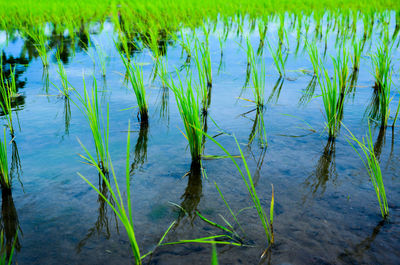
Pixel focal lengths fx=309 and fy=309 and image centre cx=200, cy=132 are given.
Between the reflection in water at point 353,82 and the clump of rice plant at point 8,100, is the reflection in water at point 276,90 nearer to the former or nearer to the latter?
the reflection in water at point 353,82

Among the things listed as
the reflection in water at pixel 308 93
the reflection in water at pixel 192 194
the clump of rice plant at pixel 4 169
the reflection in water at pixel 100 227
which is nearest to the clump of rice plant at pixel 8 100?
the clump of rice plant at pixel 4 169

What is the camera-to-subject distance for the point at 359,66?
381cm

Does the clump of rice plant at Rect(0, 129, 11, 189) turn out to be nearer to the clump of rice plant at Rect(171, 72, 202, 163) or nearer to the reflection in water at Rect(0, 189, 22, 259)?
the reflection in water at Rect(0, 189, 22, 259)

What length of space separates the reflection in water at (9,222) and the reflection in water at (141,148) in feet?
2.03

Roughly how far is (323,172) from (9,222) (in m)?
1.64

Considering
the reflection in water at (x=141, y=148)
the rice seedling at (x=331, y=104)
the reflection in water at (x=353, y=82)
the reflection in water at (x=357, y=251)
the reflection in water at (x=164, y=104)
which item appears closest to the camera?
the reflection in water at (x=357, y=251)

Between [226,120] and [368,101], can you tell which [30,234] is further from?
[368,101]

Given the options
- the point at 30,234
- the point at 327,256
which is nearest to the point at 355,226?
the point at 327,256

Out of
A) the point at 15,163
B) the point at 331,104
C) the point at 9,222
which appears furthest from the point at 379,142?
the point at 15,163

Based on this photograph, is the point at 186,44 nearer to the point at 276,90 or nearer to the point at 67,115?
the point at 276,90

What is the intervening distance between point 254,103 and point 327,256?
5.70 feet

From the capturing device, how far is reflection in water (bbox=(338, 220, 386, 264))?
121 cm

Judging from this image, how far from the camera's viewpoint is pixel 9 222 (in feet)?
4.66

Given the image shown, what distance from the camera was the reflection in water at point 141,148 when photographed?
1906mm
